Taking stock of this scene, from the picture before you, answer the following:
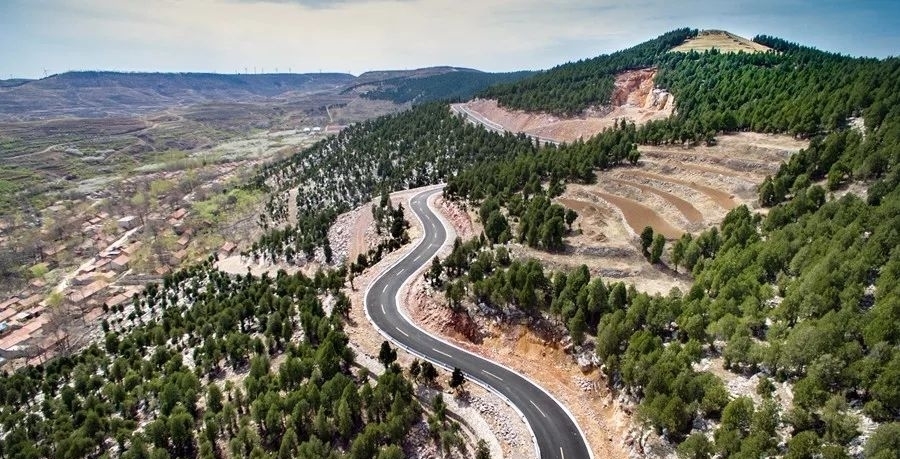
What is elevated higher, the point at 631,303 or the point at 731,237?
the point at 731,237

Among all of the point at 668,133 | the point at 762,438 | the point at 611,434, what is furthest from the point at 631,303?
the point at 668,133

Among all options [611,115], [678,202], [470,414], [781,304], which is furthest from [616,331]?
[611,115]

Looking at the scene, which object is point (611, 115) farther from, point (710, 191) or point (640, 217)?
point (640, 217)

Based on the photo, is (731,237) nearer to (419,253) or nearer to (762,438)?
(762,438)

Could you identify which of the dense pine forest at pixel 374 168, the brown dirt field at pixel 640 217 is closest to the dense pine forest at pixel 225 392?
the dense pine forest at pixel 374 168

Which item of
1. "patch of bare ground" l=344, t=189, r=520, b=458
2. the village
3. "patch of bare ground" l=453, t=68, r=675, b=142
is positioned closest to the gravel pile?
"patch of bare ground" l=344, t=189, r=520, b=458

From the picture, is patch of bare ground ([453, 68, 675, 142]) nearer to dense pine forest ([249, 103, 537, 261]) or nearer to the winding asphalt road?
dense pine forest ([249, 103, 537, 261])
